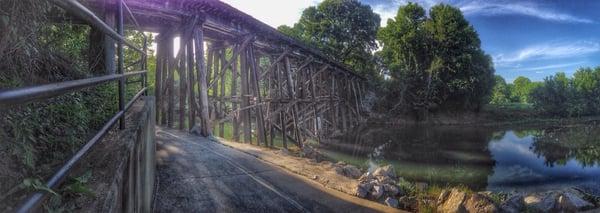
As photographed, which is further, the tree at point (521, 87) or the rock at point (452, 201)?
the tree at point (521, 87)

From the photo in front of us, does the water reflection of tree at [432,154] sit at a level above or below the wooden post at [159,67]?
below

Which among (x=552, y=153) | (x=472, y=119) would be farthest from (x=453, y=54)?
(x=552, y=153)

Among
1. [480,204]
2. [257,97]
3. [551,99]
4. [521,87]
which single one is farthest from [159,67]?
[521,87]

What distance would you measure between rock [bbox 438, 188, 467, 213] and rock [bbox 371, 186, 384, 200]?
0.86 metres

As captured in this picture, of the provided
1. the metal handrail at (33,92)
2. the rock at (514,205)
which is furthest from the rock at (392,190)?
the metal handrail at (33,92)

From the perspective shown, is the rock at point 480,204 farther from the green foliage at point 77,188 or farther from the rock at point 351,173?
the green foliage at point 77,188

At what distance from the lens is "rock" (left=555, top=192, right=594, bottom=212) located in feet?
20.1

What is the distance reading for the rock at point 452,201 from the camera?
540 cm

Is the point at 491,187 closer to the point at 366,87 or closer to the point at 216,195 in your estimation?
the point at 216,195

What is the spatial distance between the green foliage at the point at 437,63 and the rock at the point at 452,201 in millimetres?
26811

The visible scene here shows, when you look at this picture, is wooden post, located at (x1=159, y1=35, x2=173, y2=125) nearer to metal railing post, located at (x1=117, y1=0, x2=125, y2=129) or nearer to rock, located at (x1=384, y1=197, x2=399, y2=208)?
rock, located at (x1=384, y1=197, x2=399, y2=208)

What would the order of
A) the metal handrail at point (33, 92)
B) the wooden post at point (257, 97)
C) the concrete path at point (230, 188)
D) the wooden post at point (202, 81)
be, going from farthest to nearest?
the wooden post at point (257, 97) → the wooden post at point (202, 81) → the concrete path at point (230, 188) → the metal handrail at point (33, 92)

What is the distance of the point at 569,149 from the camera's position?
16.9m

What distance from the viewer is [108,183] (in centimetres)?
154
